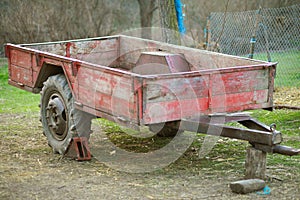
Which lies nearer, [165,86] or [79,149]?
[165,86]

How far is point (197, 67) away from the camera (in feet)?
24.3

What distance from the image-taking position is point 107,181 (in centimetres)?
591

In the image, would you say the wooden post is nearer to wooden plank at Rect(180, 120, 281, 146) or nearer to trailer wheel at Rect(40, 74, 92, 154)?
wooden plank at Rect(180, 120, 281, 146)

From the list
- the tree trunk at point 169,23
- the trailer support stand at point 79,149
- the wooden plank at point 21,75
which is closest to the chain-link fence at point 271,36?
the tree trunk at point 169,23

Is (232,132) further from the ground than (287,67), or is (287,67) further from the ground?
(232,132)

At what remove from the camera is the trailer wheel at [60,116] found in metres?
6.61

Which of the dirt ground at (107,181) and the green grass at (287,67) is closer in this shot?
the dirt ground at (107,181)

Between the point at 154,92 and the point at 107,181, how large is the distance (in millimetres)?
1174

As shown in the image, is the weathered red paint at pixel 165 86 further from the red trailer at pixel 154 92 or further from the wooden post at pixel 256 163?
the wooden post at pixel 256 163

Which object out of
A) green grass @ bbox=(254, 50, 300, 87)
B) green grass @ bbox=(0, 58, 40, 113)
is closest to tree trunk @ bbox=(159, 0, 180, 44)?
green grass @ bbox=(254, 50, 300, 87)

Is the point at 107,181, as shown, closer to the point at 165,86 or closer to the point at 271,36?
the point at 165,86

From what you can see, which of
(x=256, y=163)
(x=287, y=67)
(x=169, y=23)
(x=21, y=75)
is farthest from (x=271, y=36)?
(x=256, y=163)

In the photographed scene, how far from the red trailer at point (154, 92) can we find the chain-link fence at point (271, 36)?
5.71m

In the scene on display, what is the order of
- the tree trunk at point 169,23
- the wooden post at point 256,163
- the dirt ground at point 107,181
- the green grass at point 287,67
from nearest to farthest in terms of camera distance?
1. the dirt ground at point 107,181
2. the wooden post at point 256,163
3. the tree trunk at point 169,23
4. the green grass at point 287,67
